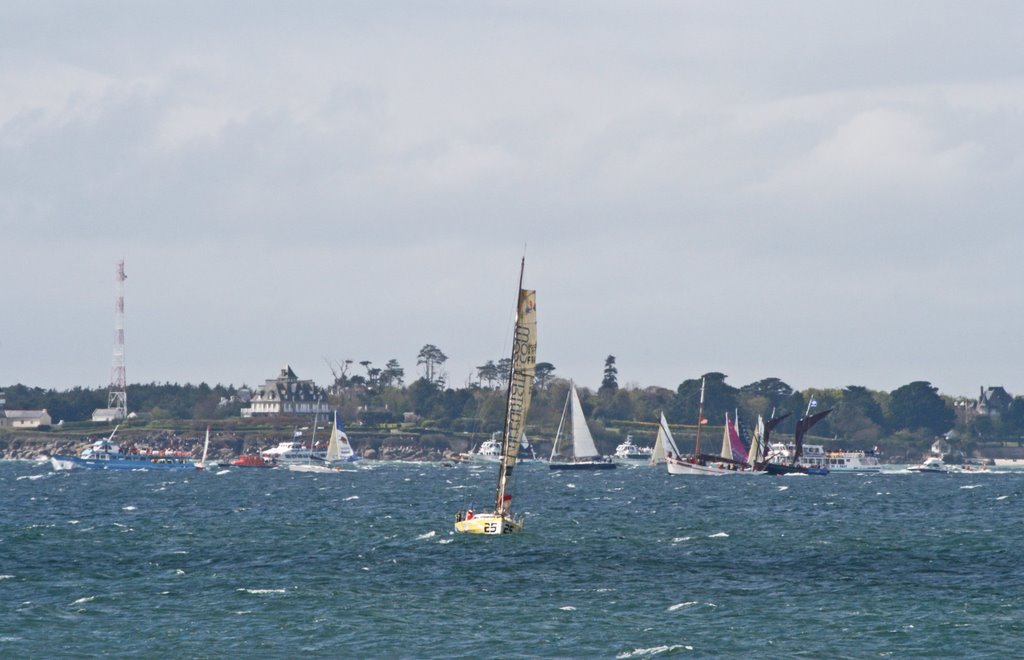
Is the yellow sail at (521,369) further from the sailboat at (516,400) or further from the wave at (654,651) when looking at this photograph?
the wave at (654,651)

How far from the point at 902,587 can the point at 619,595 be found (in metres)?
13.0

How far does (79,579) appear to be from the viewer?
68562mm

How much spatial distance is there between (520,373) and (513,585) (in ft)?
65.9

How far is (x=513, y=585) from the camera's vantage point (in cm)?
6562

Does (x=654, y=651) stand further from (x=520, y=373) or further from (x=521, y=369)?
(x=520, y=373)

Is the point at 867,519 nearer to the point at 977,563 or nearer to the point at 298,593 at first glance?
the point at 977,563

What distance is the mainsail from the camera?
268 ft

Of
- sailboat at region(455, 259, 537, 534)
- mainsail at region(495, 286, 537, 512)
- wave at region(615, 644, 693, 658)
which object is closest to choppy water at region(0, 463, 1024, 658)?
wave at region(615, 644, 693, 658)

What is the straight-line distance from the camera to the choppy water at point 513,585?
51375mm

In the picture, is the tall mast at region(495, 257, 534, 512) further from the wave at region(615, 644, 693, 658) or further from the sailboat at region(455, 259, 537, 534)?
the wave at region(615, 644, 693, 658)

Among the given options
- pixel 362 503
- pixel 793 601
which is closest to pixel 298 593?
pixel 793 601

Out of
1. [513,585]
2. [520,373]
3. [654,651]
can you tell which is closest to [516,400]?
[520,373]

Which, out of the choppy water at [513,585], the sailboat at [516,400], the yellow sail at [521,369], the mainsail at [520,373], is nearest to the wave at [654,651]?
the choppy water at [513,585]

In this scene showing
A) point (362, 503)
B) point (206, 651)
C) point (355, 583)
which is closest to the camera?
point (206, 651)
